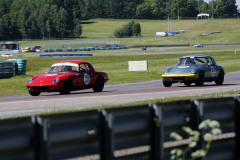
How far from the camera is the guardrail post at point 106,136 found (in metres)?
4.75

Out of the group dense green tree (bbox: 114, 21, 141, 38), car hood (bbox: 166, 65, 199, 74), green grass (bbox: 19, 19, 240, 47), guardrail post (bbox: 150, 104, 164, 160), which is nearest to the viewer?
guardrail post (bbox: 150, 104, 164, 160)

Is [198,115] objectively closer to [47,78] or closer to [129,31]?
[47,78]

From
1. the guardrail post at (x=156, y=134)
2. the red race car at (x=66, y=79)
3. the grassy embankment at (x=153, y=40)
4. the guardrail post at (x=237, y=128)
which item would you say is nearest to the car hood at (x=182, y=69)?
the red race car at (x=66, y=79)

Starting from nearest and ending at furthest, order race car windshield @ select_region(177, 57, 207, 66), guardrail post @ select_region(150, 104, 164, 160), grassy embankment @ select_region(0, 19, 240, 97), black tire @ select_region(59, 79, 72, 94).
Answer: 1. guardrail post @ select_region(150, 104, 164, 160)
2. black tire @ select_region(59, 79, 72, 94)
3. race car windshield @ select_region(177, 57, 207, 66)
4. grassy embankment @ select_region(0, 19, 240, 97)

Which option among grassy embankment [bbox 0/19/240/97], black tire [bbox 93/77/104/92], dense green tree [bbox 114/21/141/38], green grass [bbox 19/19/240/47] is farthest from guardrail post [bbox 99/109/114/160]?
dense green tree [bbox 114/21/141/38]

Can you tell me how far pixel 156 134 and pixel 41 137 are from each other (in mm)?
1461

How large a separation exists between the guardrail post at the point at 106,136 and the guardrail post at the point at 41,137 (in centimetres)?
66

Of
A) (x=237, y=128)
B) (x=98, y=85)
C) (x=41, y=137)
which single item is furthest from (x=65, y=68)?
(x=41, y=137)

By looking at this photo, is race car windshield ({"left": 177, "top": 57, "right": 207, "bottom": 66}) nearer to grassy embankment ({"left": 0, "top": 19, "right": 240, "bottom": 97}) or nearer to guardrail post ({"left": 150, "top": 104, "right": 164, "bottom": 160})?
grassy embankment ({"left": 0, "top": 19, "right": 240, "bottom": 97})

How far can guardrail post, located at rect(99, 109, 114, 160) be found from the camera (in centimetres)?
475

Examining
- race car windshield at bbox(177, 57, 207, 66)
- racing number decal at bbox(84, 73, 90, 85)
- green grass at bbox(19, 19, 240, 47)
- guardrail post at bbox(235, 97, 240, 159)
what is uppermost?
guardrail post at bbox(235, 97, 240, 159)

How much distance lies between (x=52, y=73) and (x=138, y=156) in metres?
14.4

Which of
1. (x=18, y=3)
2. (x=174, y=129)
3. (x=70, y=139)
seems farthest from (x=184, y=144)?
(x=18, y=3)

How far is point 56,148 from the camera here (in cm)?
445
